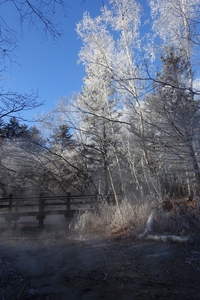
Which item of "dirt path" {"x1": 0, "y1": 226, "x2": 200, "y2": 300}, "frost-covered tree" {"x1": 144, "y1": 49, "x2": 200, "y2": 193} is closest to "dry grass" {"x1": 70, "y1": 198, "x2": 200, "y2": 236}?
"dirt path" {"x1": 0, "y1": 226, "x2": 200, "y2": 300}

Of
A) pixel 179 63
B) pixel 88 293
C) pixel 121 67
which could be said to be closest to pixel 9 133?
pixel 88 293

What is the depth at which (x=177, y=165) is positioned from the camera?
10094 millimetres

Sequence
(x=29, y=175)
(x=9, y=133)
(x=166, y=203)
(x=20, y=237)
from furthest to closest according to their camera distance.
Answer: (x=29, y=175) → (x=20, y=237) → (x=166, y=203) → (x=9, y=133)

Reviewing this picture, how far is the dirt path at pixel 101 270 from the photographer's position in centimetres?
356

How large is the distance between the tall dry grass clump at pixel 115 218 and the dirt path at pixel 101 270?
77 cm

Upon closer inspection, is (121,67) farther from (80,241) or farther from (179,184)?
(80,241)

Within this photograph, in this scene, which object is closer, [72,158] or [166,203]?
[166,203]

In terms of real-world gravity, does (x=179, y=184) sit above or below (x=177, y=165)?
below

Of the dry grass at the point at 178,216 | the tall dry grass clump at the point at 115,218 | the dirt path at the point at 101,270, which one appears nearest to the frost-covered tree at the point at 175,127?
the dry grass at the point at 178,216

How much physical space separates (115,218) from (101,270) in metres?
3.99

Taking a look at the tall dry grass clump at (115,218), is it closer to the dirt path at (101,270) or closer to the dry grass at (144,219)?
the dry grass at (144,219)

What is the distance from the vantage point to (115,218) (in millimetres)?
8492

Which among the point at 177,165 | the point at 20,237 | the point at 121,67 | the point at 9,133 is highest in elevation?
the point at 121,67

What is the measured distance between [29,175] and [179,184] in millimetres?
10291
